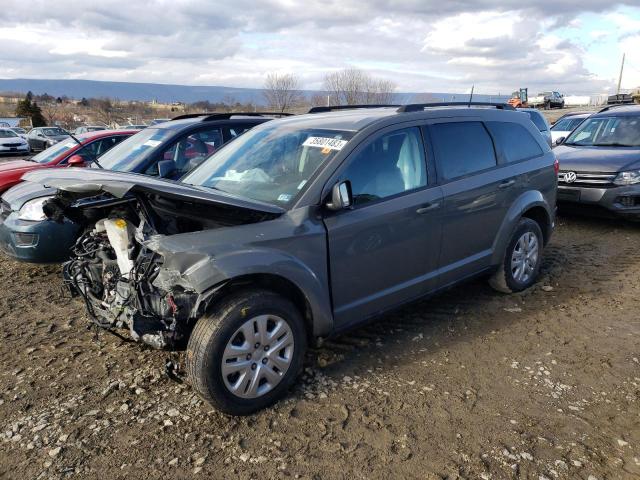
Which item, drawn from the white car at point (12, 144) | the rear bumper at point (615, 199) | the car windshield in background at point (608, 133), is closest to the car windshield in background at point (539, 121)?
the car windshield in background at point (608, 133)

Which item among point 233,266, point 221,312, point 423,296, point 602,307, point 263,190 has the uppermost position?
point 263,190

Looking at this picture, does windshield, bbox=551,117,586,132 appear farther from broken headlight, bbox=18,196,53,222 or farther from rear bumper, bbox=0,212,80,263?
broken headlight, bbox=18,196,53,222

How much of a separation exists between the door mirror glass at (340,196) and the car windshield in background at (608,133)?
21.2 feet

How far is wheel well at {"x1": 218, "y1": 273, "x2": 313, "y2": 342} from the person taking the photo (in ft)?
9.63

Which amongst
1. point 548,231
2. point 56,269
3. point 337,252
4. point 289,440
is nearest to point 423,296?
point 337,252

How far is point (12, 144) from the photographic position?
23547 millimetres

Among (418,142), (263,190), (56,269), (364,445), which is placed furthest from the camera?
(56,269)

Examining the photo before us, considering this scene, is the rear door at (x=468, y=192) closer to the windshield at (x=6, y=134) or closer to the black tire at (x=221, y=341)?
the black tire at (x=221, y=341)

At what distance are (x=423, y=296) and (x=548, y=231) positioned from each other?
2.02 m

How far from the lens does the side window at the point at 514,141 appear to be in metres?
4.67

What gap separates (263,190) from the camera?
3.50m

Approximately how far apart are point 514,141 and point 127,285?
373cm

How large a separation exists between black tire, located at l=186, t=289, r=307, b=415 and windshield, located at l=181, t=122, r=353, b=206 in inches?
26.9

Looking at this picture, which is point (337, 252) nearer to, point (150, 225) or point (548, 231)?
point (150, 225)
